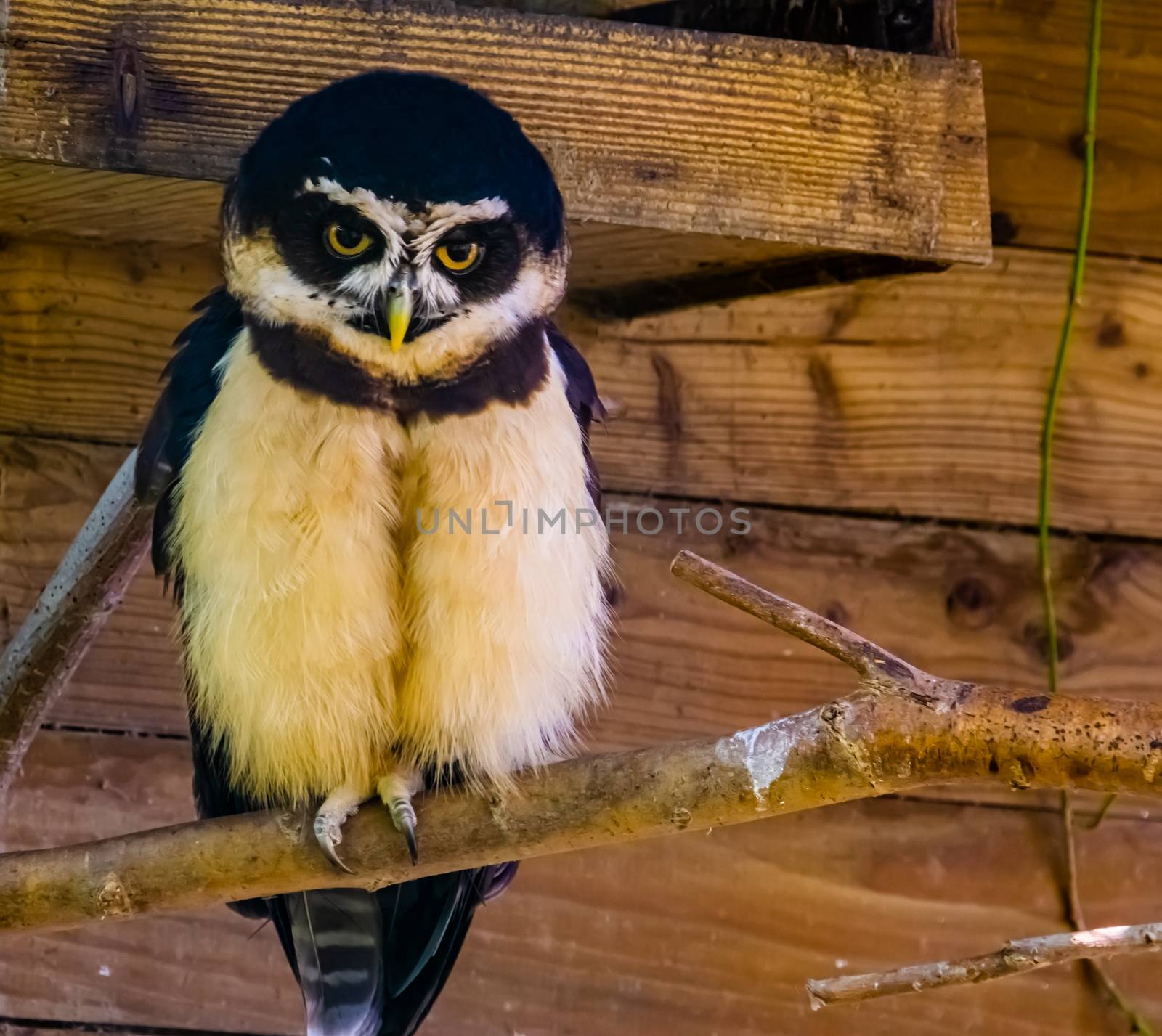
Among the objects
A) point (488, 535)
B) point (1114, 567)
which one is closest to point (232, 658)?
point (488, 535)

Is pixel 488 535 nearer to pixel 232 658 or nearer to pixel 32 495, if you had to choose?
pixel 232 658

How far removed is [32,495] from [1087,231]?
143cm

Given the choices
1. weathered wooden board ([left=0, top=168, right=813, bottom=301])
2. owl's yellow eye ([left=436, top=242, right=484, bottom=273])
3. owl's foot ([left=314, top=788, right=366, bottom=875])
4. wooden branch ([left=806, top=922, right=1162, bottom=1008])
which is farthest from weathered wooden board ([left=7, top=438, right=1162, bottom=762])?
wooden branch ([left=806, top=922, right=1162, bottom=1008])

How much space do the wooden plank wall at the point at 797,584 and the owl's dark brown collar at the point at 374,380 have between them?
549 millimetres

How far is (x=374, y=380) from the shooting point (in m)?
1.28

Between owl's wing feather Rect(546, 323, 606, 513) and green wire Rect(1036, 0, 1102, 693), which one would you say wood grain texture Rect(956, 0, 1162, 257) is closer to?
green wire Rect(1036, 0, 1102, 693)

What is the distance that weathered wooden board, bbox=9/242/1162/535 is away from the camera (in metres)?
1.89

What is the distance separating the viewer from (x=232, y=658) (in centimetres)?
134

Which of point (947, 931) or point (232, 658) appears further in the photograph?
Result: point (947, 931)

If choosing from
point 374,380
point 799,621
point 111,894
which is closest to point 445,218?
point 374,380

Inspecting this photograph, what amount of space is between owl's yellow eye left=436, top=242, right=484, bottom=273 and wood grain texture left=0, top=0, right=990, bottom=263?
0.13 meters

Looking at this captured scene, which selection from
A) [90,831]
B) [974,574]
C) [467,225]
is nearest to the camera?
[467,225]

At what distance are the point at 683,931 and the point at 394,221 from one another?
994 mm

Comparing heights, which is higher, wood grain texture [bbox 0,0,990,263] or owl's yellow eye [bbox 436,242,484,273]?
wood grain texture [bbox 0,0,990,263]
